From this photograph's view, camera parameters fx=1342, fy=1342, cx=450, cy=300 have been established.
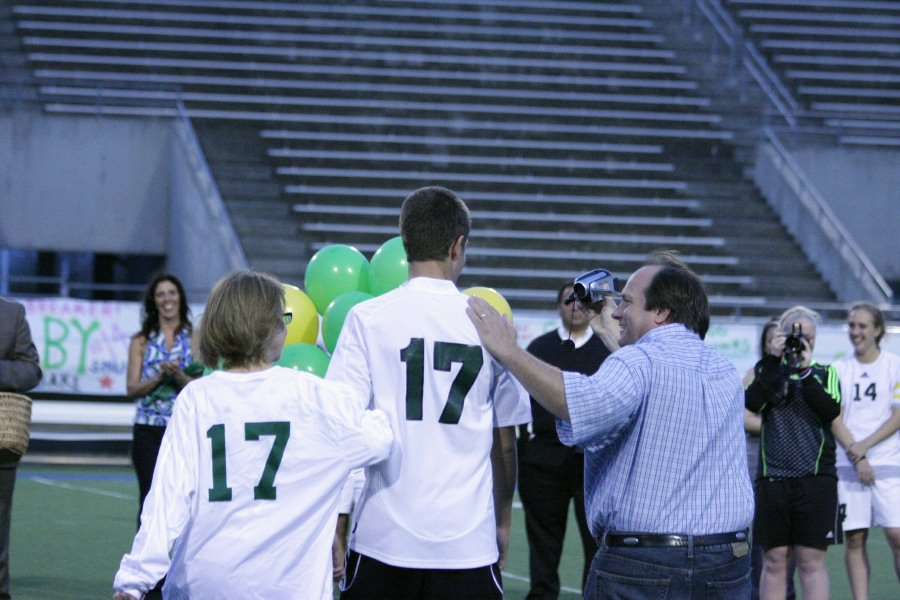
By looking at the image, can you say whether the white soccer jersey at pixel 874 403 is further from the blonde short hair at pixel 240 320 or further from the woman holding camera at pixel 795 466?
the blonde short hair at pixel 240 320

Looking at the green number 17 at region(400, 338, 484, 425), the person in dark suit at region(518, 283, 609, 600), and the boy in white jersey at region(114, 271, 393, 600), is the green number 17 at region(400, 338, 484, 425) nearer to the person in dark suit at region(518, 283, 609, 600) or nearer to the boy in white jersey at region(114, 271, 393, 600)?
the boy in white jersey at region(114, 271, 393, 600)

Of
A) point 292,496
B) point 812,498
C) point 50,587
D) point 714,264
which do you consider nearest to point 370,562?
point 292,496

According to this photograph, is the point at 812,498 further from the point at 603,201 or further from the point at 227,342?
the point at 603,201

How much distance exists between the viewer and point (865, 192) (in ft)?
64.6

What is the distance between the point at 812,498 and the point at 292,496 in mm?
3571

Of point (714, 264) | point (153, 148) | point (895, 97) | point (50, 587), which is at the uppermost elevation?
point (895, 97)

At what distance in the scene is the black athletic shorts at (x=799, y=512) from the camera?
20.9 ft

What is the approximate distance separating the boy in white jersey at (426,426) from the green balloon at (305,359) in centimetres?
218

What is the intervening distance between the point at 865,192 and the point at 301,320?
1491 cm

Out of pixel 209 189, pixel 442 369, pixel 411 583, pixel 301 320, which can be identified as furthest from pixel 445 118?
pixel 411 583

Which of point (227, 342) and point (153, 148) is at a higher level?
point (153, 148)

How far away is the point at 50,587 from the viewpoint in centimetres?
773

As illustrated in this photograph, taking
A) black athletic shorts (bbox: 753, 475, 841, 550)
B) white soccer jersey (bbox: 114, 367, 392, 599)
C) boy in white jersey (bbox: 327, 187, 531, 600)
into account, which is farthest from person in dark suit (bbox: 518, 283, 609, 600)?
white soccer jersey (bbox: 114, 367, 392, 599)

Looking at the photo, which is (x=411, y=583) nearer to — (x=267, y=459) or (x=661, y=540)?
(x=267, y=459)
